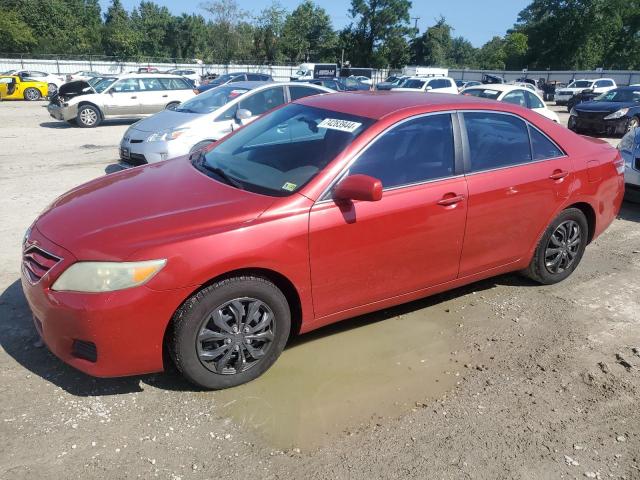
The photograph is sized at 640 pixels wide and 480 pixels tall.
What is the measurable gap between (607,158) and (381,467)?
3693mm

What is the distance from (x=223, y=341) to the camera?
3.03 m

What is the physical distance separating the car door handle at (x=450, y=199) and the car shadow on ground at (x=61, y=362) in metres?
1.00

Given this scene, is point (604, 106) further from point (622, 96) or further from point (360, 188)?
point (360, 188)

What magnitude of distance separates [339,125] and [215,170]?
93cm

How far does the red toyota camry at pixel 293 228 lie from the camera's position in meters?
2.79

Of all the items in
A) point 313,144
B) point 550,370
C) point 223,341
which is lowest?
point 550,370

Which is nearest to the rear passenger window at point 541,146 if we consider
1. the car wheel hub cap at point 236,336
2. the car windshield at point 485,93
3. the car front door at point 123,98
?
the car wheel hub cap at point 236,336

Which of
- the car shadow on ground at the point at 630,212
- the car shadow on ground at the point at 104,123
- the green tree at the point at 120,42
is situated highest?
the green tree at the point at 120,42

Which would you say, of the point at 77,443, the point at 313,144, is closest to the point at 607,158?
the point at 313,144

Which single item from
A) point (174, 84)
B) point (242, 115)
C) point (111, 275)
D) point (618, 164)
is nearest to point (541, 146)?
point (618, 164)

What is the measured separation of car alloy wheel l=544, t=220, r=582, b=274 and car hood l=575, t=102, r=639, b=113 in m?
12.7

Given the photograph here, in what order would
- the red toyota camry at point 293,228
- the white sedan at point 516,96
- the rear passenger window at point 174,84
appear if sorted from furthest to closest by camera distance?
the rear passenger window at point 174,84
the white sedan at point 516,96
the red toyota camry at point 293,228

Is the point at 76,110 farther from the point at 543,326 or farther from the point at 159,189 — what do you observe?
the point at 543,326

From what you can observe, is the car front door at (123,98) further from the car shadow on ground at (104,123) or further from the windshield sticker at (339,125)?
the windshield sticker at (339,125)
